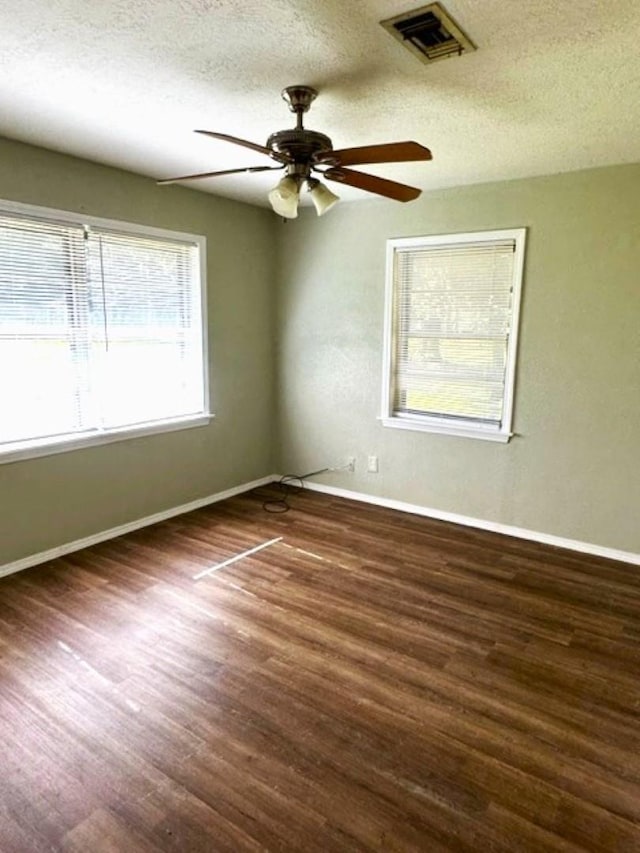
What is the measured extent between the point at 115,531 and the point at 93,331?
54.3 inches

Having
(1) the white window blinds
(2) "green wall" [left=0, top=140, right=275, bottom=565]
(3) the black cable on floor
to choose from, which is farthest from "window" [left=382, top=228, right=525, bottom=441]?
(2) "green wall" [left=0, top=140, right=275, bottom=565]

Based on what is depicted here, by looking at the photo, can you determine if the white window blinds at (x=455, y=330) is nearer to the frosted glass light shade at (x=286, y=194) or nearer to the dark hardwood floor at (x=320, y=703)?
the dark hardwood floor at (x=320, y=703)

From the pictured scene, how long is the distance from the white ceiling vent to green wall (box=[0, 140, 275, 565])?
225 cm

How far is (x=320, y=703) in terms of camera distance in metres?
2.05

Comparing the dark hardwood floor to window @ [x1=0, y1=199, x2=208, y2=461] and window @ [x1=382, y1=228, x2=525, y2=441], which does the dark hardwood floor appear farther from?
window @ [x1=382, y1=228, x2=525, y2=441]

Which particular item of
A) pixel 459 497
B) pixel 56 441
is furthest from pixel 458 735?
pixel 56 441

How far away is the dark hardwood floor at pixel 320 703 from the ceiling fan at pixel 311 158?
6.62 feet

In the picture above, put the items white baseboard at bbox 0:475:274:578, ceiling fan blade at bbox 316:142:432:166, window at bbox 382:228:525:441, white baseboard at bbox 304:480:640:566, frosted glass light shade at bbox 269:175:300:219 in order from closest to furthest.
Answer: ceiling fan blade at bbox 316:142:432:166 → frosted glass light shade at bbox 269:175:300:219 → white baseboard at bbox 0:475:274:578 → white baseboard at bbox 304:480:640:566 → window at bbox 382:228:525:441

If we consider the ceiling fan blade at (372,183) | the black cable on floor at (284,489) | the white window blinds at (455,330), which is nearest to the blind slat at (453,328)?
the white window blinds at (455,330)

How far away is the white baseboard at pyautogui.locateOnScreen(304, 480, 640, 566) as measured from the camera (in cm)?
340

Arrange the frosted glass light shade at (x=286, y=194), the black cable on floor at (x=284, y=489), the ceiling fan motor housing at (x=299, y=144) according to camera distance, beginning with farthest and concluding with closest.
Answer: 1. the black cable on floor at (x=284, y=489)
2. the frosted glass light shade at (x=286, y=194)
3. the ceiling fan motor housing at (x=299, y=144)

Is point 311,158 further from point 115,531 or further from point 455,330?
point 115,531

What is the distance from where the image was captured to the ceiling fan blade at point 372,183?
221 centimetres

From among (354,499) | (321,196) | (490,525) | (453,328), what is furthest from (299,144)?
(354,499)
